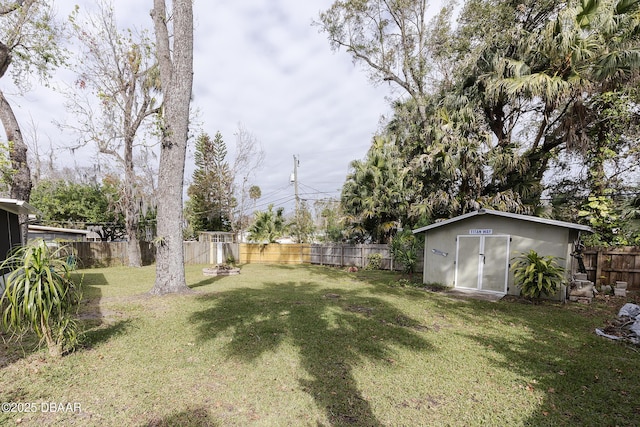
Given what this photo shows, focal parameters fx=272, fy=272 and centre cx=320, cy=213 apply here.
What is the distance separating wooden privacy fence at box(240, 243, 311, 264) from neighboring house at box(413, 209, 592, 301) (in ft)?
27.5

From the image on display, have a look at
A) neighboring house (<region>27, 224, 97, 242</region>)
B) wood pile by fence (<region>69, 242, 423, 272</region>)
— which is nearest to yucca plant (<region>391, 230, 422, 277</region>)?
wood pile by fence (<region>69, 242, 423, 272</region>)

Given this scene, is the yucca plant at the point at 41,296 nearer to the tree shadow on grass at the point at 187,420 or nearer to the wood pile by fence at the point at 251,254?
the tree shadow on grass at the point at 187,420

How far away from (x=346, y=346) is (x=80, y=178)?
26.3m

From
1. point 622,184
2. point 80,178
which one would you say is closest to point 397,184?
point 622,184

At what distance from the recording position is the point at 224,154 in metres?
24.7

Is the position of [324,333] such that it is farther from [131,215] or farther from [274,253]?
[131,215]

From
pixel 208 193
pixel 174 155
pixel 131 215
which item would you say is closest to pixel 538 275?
pixel 174 155

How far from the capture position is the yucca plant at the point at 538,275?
21.8ft

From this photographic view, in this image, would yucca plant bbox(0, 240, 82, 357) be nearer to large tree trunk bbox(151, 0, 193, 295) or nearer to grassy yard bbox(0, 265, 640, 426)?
grassy yard bbox(0, 265, 640, 426)

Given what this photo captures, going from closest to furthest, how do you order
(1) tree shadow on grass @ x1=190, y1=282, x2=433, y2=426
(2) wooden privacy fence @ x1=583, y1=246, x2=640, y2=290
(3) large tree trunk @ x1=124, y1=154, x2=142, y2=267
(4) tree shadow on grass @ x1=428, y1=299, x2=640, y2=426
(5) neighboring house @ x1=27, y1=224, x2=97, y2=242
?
1. (4) tree shadow on grass @ x1=428, y1=299, x2=640, y2=426
2. (1) tree shadow on grass @ x1=190, y1=282, x2=433, y2=426
3. (2) wooden privacy fence @ x1=583, y1=246, x2=640, y2=290
4. (5) neighboring house @ x1=27, y1=224, x2=97, y2=242
5. (3) large tree trunk @ x1=124, y1=154, x2=142, y2=267

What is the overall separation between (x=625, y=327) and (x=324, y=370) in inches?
221

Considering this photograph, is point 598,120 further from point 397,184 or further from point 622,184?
point 397,184

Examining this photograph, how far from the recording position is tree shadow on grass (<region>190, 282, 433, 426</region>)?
286 cm

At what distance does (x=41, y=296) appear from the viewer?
115 inches
